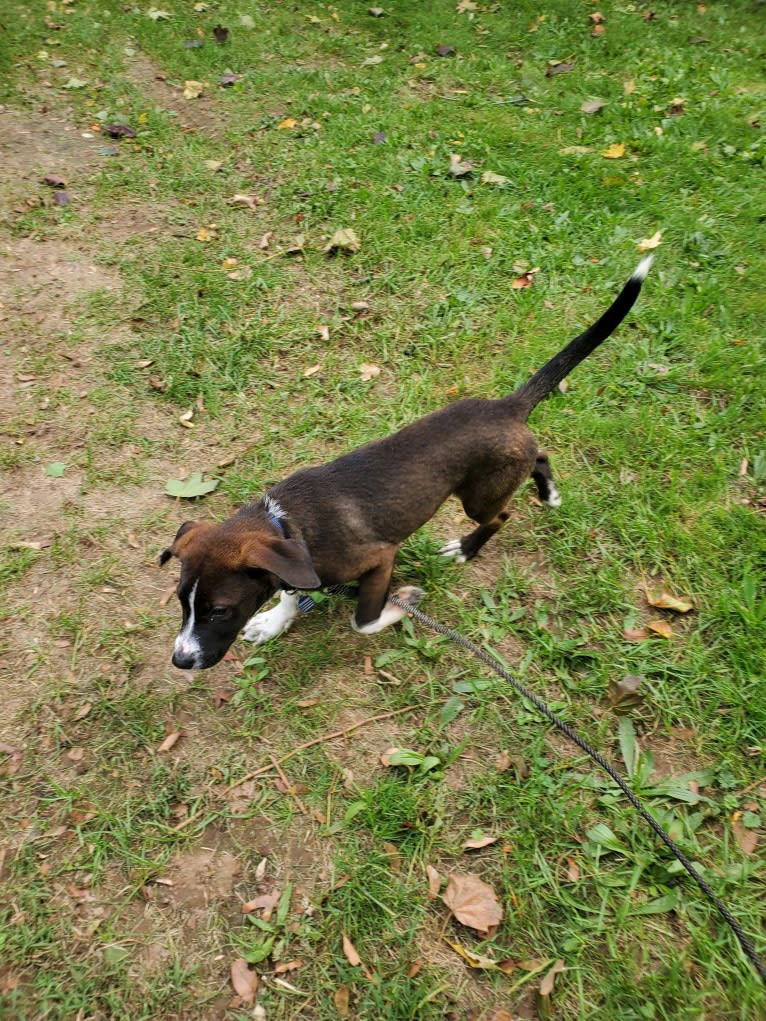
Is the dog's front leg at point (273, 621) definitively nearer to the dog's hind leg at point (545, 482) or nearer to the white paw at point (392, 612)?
the white paw at point (392, 612)

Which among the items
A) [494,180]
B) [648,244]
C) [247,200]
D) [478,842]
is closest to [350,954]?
[478,842]

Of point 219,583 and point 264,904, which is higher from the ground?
point 219,583

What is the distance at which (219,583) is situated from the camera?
9.07 feet

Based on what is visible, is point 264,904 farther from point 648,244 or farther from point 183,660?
point 648,244

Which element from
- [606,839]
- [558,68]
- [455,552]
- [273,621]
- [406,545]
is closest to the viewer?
[606,839]

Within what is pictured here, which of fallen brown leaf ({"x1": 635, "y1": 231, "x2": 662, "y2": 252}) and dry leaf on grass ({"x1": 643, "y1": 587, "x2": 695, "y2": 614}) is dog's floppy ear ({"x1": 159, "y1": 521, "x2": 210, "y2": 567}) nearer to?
dry leaf on grass ({"x1": 643, "y1": 587, "x2": 695, "y2": 614})

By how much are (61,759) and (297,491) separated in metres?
1.64

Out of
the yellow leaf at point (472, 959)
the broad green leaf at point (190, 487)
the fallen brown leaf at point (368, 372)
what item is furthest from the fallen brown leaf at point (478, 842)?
the fallen brown leaf at point (368, 372)

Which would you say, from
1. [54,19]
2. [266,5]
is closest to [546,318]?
[266,5]

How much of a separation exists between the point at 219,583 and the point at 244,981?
1484 mm

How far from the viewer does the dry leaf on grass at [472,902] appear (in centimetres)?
256

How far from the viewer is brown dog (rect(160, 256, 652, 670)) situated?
112 inches

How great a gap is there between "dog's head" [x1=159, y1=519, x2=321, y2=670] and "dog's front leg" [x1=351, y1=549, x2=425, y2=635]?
23.0 inches

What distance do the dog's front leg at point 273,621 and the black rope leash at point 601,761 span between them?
0.53 m
